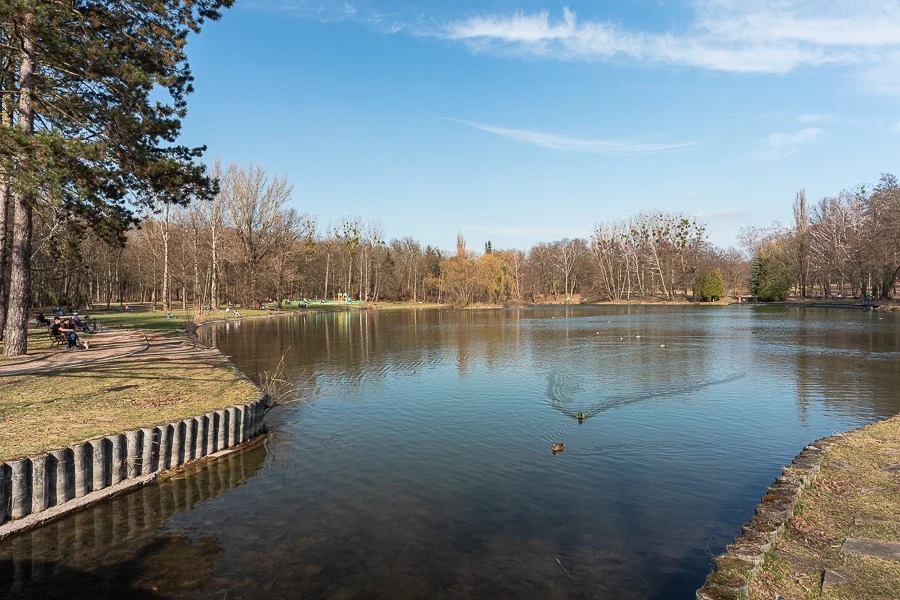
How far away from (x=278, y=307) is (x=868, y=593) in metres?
69.2

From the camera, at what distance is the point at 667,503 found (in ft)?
31.2

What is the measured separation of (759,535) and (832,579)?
1.39 metres

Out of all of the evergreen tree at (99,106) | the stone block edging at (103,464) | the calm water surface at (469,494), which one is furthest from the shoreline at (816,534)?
the evergreen tree at (99,106)

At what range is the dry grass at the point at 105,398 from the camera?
9.81 m

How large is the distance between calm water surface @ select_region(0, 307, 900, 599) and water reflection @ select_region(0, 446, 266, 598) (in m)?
0.03

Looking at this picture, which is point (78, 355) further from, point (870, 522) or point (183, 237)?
point (183, 237)

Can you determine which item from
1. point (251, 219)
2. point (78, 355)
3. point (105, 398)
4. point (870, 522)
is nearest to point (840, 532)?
point (870, 522)

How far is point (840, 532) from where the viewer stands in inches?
267

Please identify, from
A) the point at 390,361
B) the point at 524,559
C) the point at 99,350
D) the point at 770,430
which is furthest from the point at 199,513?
the point at 390,361

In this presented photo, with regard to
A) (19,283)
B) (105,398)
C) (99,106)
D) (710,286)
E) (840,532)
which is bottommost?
(840,532)

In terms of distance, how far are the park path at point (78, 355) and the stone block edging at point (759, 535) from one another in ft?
57.3

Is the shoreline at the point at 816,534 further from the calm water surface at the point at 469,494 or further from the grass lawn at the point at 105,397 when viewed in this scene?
the grass lawn at the point at 105,397

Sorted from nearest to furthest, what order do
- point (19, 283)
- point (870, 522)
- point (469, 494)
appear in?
1. point (870, 522)
2. point (469, 494)
3. point (19, 283)

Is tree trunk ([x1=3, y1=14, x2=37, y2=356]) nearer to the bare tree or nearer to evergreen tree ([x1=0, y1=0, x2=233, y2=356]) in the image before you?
evergreen tree ([x1=0, y1=0, x2=233, y2=356])
